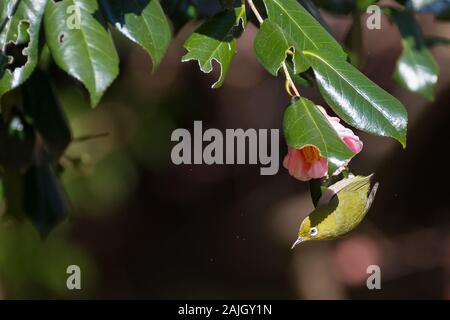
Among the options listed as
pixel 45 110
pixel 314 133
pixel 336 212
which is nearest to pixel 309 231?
pixel 336 212

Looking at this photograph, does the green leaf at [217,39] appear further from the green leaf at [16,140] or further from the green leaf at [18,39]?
the green leaf at [16,140]

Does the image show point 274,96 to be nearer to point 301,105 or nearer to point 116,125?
point 116,125

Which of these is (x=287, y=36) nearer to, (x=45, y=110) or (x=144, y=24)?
(x=144, y=24)

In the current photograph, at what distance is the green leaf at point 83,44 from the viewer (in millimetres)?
1098

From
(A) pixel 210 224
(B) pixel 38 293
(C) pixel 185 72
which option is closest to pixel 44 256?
(B) pixel 38 293

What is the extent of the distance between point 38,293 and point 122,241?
452 millimetres

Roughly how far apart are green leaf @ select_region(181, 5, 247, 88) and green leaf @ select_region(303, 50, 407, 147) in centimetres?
11

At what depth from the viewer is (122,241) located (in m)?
3.51

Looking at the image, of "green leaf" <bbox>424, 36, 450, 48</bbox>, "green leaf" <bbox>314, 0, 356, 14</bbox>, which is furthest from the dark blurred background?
"green leaf" <bbox>314, 0, 356, 14</bbox>

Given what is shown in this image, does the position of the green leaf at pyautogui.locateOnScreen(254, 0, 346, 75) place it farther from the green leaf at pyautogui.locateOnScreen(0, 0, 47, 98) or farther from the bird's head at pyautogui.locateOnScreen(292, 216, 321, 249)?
the green leaf at pyautogui.locateOnScreen(0, 0, 47, 98)

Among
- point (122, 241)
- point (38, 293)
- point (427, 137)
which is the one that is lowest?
point (38, 293)

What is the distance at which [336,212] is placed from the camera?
1.12m

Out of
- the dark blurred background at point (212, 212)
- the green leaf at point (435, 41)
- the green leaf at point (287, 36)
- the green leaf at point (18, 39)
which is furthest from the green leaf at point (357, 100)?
the dark blurred background at point (212, 212)
